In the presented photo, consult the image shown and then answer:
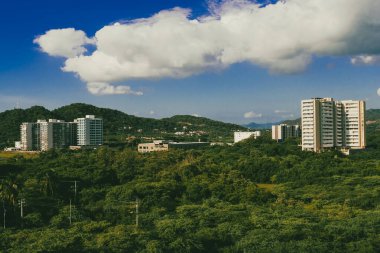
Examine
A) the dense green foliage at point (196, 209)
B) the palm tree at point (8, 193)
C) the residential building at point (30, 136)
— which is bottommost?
the dense green foliage at point (196, 209)

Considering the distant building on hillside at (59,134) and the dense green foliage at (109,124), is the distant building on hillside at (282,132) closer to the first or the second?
the dense green foliage at (109,124)

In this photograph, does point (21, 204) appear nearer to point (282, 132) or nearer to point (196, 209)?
point (196, 209)

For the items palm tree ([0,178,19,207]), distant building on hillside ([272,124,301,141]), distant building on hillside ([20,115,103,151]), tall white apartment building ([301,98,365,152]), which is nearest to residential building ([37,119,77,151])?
distant building on hillside ([20,115,103,151])

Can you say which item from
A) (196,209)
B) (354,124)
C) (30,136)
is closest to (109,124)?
(30,136)

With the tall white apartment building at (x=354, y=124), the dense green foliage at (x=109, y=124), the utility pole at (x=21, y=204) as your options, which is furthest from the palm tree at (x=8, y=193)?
the dense green foliage at (x=109, y=124)

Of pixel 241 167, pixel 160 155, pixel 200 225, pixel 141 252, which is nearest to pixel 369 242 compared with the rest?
pixel 200 225

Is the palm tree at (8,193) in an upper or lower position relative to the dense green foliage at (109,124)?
lower

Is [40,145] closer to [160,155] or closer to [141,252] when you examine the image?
[160,155]
